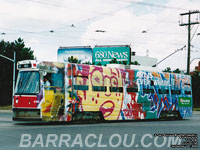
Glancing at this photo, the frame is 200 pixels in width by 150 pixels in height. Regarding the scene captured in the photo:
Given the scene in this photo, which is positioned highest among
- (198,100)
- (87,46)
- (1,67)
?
(87,46)

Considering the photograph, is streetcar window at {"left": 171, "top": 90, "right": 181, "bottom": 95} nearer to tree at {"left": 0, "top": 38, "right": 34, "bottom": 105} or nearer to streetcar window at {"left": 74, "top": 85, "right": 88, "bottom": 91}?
streetcar window at {"left": 74, "top": 85, "right": 88, "bottom": 91}

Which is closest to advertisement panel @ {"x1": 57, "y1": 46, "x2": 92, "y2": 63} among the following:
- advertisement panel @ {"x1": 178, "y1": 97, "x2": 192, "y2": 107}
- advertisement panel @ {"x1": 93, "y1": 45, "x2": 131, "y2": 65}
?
advertisement panel @ {"x1": 93, "y1": 45, "x2": 131, "y2": 65}

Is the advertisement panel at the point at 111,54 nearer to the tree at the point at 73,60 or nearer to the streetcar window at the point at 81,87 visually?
the tree at the point at 73,60

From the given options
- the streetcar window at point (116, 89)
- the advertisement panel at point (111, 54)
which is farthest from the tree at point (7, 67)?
the streetcar window at point (116, 89)

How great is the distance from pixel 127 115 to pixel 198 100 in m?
38.9

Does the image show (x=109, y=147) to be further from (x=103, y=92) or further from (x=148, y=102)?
(x=148, y=102)

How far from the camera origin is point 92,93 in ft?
70.6

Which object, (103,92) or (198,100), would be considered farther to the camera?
(198,100)

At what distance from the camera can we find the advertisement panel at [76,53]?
66.6 m

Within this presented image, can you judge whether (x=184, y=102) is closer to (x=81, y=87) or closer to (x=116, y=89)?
(x=116, y=89)

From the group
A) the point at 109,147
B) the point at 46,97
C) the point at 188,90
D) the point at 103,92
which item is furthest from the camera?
the point at 188,90

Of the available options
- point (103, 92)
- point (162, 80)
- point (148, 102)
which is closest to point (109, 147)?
point (103, 92)

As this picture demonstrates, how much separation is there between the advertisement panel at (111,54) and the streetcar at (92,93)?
34.8 metres

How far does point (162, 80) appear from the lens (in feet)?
87.5
